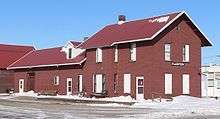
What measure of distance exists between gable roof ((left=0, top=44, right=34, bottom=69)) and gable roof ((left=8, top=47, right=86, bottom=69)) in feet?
9.46

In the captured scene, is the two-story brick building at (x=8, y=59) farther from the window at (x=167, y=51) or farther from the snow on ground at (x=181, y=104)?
the snow on ground at (x=181, y=104)

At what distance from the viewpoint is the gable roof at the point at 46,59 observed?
56.0 m

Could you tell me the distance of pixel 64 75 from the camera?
57094 mm

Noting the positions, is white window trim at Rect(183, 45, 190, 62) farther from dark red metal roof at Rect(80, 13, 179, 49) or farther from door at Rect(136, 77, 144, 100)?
door at Rect(136, 77, 144, 100)

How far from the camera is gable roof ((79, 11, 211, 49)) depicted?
149ft

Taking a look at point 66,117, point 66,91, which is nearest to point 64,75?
point 66,91

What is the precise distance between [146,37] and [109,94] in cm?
784

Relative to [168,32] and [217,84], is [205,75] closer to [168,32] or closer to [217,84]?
[217,84]

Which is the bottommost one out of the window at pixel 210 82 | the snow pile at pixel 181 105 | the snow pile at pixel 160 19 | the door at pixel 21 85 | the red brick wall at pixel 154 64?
the snow pile at pixel 181 105

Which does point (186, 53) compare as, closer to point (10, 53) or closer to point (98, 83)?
point (98, 83)

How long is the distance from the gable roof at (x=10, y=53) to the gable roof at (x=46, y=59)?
9.46ft

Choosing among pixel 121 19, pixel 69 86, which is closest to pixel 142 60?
pixel 121 19

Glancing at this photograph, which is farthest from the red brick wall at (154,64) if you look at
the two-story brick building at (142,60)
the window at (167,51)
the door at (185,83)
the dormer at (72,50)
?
the dormer at (72,50)

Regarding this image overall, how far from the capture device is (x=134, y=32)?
4800 centimetres
